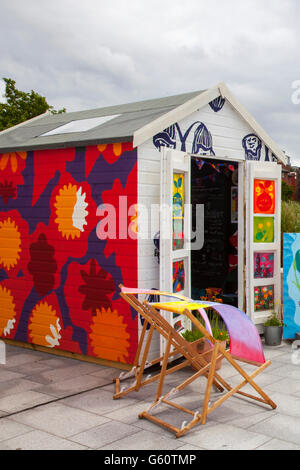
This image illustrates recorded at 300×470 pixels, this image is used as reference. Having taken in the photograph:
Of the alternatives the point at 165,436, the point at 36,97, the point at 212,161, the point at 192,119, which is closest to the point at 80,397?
the point at 165,436

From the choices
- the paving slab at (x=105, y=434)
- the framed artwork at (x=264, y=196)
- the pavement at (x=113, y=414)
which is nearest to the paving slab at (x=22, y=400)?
the pavement at (x=113, y=414)

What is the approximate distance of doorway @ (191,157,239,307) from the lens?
8.95m

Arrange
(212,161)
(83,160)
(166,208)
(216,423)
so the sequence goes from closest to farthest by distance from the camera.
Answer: (216,423) < (166,208) < (83,160) < (212,161)

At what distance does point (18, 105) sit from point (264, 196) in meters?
20.9

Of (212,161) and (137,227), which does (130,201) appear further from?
(212,161)

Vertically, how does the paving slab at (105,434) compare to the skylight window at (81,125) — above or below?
below

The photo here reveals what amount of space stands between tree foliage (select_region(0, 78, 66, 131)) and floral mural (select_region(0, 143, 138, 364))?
1886 centimetres

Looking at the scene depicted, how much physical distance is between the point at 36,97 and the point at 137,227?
72.7 ft

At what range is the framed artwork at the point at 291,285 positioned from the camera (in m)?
7.57

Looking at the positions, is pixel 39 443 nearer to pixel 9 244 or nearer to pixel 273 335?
pixel 9 244

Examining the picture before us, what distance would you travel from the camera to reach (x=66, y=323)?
22.5 ft

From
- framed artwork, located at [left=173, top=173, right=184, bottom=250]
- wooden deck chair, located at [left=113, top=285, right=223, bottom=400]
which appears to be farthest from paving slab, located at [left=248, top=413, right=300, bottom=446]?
framed artwork, located at [left=173, top=173, right=184, bottom=250]

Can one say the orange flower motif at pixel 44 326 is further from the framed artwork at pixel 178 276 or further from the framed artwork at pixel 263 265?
the framed artwork at pixel 263 265

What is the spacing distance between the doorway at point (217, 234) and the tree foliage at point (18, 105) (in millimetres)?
17897
